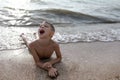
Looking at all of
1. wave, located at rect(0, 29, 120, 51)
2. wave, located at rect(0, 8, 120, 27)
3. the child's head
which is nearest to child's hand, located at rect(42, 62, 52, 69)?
the child's head

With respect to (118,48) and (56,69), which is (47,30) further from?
(118,48)

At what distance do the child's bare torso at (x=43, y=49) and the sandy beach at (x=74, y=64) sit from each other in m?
0.16

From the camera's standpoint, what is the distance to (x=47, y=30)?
10.6 feet

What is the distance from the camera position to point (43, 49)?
10.9ft

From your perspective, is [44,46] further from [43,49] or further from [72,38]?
[72,38]

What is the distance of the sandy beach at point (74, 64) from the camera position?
9.80 feet

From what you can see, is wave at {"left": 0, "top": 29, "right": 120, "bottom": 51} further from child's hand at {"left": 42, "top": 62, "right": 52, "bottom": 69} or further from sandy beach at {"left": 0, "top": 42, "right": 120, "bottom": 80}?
child's hand at {"left": 42, "top": 62, "right": 52, "bottom": 69}

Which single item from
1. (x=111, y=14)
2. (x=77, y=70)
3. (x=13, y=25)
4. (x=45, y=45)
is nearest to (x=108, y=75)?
(x=77, y=70)

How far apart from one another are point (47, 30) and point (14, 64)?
23.3 inches

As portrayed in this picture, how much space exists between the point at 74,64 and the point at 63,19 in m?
3.29

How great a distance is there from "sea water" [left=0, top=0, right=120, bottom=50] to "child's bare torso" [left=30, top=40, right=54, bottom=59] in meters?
0.66

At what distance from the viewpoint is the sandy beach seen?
299 cm

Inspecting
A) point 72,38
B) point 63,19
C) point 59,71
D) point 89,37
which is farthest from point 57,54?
point 63,19

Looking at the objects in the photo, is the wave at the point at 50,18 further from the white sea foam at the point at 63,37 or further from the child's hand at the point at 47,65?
the child's hand at the point at 47,65
